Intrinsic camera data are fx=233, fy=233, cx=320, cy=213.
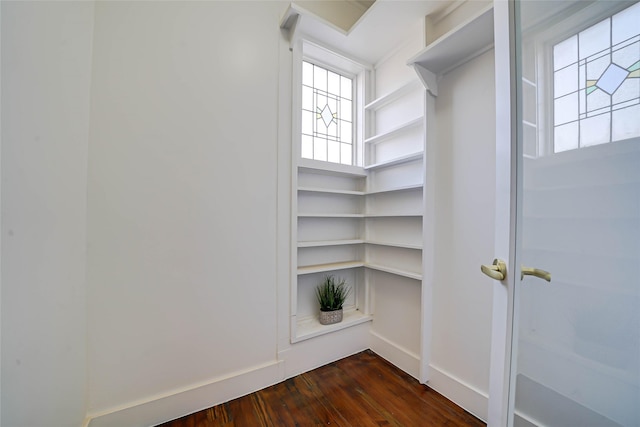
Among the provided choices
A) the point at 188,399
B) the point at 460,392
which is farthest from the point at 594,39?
the point at 188,399

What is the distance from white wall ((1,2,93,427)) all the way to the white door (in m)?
1.56

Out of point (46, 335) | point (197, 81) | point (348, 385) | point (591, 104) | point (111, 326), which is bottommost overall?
point (348, 385)

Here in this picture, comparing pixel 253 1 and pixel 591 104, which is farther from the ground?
pixel 253 1

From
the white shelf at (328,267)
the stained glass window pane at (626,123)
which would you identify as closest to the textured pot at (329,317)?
the white shelf at (328,267)

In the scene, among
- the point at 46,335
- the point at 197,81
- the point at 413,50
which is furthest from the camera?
the point at 413,50

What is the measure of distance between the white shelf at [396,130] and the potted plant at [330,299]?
1319 millimetres

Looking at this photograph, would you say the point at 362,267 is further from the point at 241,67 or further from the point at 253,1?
the point at 253,1

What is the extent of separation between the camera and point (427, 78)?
5.29 feet

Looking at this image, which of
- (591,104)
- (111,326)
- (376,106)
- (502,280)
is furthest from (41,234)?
(376,106)

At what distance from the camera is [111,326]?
1.24 metres

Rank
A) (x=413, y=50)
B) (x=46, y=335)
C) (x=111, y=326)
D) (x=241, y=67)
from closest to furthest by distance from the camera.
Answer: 1. (x=46, y=335)
2. (x=111, y=326)
3. (x=241, y=67)
4. (x=413, y=50)

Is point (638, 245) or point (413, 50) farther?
point (413, 50)

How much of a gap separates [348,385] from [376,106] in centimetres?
232

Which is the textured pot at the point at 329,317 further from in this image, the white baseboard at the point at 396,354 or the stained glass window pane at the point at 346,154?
the stained glass window pane at the point at 346,154
